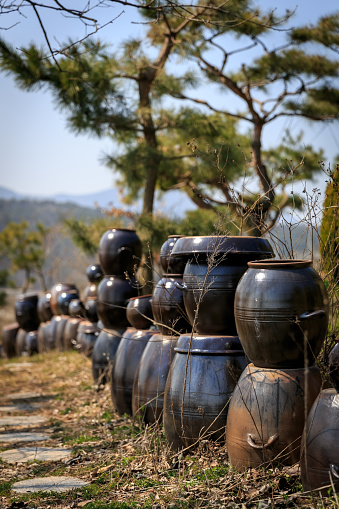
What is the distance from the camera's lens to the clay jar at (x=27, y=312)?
404 inches

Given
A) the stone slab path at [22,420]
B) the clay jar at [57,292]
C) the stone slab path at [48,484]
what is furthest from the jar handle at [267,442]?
the clay jar at [57,292]

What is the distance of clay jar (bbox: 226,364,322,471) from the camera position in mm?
2486

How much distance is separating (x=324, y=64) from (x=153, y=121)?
322 centimetres

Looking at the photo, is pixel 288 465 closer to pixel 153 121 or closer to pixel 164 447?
pixel 164 447

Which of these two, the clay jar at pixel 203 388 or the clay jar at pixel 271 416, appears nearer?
the clay jar at pixel 271 416

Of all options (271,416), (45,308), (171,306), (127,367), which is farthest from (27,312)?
(271,416)

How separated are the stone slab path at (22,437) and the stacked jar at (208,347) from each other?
4.41 feet

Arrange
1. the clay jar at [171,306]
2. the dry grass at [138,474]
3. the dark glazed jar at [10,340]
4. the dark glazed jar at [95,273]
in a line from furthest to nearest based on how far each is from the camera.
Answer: the dark glazed jar at [10,340] < the dark glazed jar at [95,273] < the clay jar at [171,306] < the dry grass at [138,474]

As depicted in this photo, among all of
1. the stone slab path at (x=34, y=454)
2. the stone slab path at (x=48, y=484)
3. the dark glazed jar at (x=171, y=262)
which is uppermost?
the dark glazed jar at (x=171, y=262)

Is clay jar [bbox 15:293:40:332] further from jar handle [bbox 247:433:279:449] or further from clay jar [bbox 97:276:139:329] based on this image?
jar handle [bbox 247:433:279:449]

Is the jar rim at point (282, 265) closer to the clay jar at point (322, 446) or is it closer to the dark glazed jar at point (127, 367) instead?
the clay jar at point (322, 446)

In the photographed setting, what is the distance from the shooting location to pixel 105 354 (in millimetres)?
5172

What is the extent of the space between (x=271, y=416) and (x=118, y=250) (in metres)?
2.82

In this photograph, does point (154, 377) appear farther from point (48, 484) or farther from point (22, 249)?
point (22, 249)
